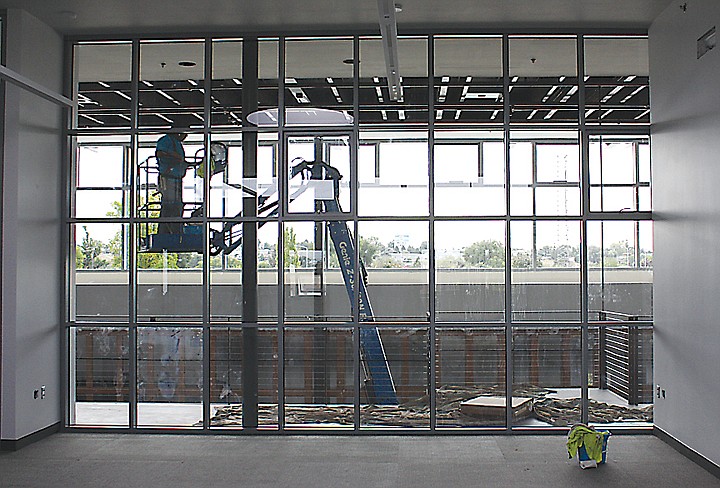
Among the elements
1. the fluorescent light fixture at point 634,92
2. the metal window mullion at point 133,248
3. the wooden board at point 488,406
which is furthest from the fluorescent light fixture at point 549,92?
the metal window mullion at point 133,248

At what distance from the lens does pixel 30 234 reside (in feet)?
25.3

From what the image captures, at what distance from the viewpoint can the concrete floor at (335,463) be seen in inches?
254

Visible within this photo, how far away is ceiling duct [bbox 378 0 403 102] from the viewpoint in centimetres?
560

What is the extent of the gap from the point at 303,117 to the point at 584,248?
292 centimetres

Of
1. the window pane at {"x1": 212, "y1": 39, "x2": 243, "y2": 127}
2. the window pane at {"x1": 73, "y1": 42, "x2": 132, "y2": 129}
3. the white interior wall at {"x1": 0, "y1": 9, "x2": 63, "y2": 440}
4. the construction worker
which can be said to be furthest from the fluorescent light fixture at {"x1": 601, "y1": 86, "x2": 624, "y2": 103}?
the white interior wall at {"x1": 0, "y1": 9, "x2": 63, "y2": 440}

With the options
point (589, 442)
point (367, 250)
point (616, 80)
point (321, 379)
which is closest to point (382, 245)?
point (367, 250)

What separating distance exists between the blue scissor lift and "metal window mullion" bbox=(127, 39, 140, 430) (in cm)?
12

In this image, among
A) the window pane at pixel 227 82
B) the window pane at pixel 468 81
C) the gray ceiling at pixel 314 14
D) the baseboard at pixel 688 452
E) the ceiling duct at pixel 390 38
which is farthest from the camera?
the window pane at pixel 227 82

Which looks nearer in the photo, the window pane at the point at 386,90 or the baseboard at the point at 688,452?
the baseboard at the point at 688,452

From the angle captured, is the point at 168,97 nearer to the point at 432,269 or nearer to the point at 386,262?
the point at 386,262

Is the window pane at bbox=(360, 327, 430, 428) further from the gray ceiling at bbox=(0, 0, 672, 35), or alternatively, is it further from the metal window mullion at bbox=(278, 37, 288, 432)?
the gray ceiling at bbox=(0, 0, 672, 35)

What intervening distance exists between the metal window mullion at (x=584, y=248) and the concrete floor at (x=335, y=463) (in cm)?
55

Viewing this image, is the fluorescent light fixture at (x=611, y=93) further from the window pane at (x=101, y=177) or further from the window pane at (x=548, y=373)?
the window pane at (x=101, y=177)

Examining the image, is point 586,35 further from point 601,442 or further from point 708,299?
point 601,442
